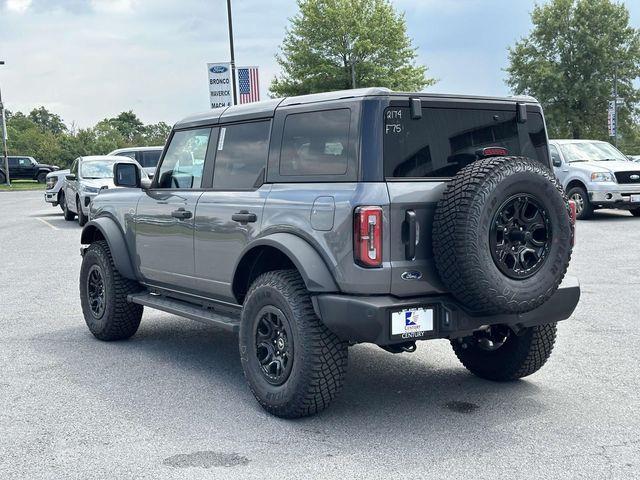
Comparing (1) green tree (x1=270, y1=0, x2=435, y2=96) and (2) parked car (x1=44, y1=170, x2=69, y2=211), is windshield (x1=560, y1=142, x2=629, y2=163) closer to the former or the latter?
(2) parked car (x1=44, y1=170, x2=69, y2=211)

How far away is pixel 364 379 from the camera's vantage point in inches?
223

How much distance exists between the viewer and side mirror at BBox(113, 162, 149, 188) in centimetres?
657

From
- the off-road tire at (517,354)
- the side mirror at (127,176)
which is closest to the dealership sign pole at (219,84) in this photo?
the side mirror at (127,176)

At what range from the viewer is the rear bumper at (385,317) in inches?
169

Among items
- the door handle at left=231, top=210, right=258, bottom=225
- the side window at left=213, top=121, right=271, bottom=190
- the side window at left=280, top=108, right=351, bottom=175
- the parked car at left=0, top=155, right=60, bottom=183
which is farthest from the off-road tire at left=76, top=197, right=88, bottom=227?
the parked car at left=0, top=155, right=60, bottom=183

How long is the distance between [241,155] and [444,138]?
150 cm

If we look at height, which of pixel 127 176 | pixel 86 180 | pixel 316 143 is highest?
pixel 316 143

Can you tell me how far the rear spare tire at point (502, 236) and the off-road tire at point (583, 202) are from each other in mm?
13166

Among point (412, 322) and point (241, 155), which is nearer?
point (412, 322)

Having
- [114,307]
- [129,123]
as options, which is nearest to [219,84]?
[114,307]

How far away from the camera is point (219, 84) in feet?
70.3

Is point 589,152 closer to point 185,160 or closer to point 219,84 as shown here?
point 219,84

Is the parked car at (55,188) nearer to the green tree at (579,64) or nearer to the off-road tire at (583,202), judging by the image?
the off-road tire at (583,202)

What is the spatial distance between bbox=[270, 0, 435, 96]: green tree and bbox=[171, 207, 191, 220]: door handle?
137 feet
